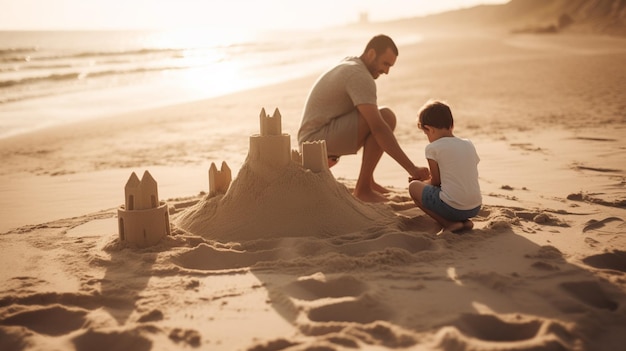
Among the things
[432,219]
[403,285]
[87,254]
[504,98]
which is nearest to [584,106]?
[504,98]

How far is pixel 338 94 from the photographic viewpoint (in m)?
4.72

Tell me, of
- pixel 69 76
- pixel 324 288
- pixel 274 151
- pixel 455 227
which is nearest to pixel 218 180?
pixel 274 151

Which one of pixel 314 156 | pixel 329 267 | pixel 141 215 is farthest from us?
pixel 314 156

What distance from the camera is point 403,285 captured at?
2.77 m

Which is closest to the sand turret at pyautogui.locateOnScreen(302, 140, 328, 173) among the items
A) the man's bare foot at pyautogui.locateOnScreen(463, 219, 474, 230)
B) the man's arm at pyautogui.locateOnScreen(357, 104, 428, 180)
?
the man's arm at pyautogui.locateOnScreen(357, 104, 428, 180)

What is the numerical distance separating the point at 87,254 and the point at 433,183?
2261 mm

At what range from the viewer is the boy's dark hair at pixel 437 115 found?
11.9ft

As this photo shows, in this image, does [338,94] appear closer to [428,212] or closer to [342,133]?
[342,133]

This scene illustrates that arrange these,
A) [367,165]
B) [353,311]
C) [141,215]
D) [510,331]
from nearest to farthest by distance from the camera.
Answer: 1. [510,331]
2. [353,311]
3. [141,215]
4. [367,165]

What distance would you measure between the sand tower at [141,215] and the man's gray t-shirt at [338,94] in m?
1.81

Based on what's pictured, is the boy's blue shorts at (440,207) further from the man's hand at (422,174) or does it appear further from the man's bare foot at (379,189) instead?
the man's bare foot at (379,189)

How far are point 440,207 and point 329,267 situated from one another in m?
1.02

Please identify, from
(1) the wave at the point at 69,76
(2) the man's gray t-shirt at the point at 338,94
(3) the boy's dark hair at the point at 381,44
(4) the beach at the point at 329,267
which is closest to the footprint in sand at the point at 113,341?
(4) the beach at the point at 329,267

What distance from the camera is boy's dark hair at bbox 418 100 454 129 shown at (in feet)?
11.9
